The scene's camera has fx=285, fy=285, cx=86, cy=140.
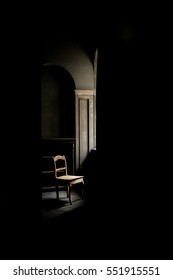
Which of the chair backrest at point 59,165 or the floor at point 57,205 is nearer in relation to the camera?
the floor at point 57,205

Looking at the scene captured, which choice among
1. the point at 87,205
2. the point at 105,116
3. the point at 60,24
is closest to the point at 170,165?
the point at 105,116

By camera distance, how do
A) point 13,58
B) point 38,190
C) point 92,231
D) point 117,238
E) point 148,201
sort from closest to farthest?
point 13,58 < point 38,190 < point 148,201 < point 117,238 < point 92,231

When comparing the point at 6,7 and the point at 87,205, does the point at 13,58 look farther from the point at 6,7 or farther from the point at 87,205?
the point at 87,205

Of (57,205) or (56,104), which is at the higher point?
(56,104)

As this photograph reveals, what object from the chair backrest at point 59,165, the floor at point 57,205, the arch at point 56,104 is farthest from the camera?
the arch at point 56,104

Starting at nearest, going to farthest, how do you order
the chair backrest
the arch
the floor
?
the floor
the chair backrest
the arch

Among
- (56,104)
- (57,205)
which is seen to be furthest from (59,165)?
(57,205)

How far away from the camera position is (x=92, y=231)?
3541mm

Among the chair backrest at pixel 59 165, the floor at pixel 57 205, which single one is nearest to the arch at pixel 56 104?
the chair backrest at pixel 59 165

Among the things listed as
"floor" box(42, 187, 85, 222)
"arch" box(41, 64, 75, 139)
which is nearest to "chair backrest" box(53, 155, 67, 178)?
"floor" box(42, 187, 85, 222)

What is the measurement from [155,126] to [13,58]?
1.39m

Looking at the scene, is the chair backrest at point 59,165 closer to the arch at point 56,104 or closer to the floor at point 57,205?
the floor at point 57,205

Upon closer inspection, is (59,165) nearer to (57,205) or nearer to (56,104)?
(56,104)

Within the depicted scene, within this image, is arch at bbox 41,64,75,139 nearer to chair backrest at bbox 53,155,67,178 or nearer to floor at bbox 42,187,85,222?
chair backrest at bbox 53,155,67,178
